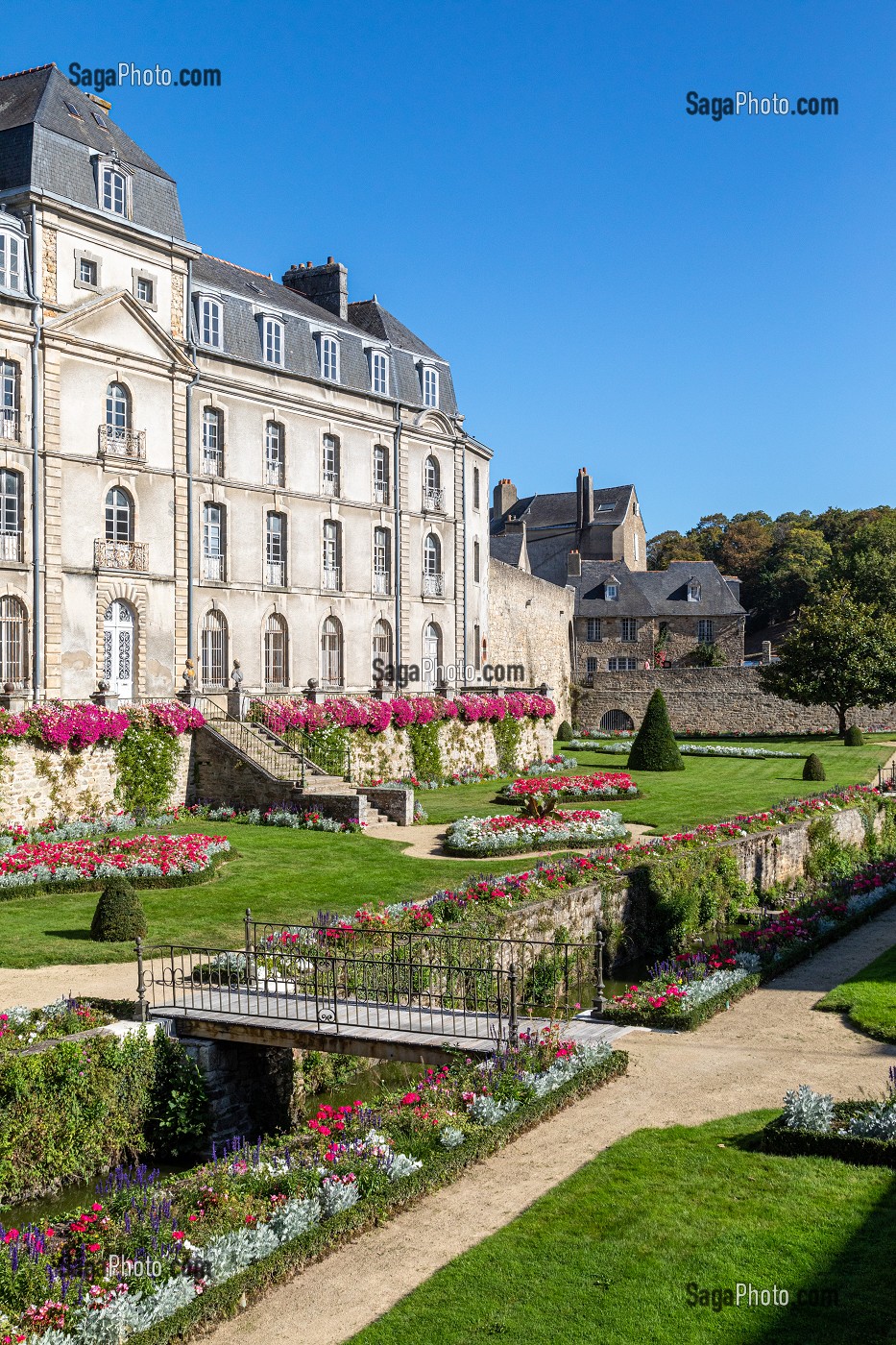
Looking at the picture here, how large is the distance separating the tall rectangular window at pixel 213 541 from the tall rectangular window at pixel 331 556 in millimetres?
3999

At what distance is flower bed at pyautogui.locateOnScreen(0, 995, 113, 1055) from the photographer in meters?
10.3

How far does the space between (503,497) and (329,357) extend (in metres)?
42.1

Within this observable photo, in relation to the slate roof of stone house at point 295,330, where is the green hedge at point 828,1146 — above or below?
below

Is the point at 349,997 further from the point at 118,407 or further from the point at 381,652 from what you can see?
the point at 381,652

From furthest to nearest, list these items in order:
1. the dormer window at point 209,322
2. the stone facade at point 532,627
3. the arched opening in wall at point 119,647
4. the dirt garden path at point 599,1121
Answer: the stone facade at point 532,627, the dormer window at point 209,322, the arched opening in wall at point 119,647, the dirt garden path at point 599,1121

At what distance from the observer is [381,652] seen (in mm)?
35094

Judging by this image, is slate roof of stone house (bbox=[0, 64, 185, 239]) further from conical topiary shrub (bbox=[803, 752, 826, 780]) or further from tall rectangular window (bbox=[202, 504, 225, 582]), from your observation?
conical topiary shrub (bbox=[803, 752, 826, 780])

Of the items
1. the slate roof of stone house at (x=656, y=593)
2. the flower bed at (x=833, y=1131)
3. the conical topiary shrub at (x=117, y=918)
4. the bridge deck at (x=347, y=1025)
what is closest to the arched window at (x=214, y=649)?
the conical topiary shrub at (x=117, y=918)

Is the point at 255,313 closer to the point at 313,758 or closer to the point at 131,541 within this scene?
the point at 131,541

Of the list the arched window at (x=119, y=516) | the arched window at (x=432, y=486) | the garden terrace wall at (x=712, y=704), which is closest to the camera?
the arched window at (x=119, y=516)

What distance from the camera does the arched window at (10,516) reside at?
24031 millimetres

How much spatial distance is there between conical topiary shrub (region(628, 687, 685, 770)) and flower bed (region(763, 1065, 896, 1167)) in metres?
28.1

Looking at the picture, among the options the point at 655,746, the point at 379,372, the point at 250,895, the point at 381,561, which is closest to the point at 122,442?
the point at 381,561

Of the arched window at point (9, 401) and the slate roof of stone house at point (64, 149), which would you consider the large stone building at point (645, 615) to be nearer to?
the slate roof of stone house at point (64, 149)
